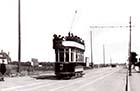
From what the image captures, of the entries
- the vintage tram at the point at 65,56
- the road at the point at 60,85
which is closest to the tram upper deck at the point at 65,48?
the vintage tram at the point at 65,56

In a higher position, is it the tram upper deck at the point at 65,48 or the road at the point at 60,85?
the tram upper deck at the point at 65,48

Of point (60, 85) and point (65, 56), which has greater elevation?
point (65, 56)

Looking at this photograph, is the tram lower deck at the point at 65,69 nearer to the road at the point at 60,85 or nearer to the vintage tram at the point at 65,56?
the vintage tram at the point at 65,56

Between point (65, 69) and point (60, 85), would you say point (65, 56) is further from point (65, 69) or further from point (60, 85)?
point (60, 85)

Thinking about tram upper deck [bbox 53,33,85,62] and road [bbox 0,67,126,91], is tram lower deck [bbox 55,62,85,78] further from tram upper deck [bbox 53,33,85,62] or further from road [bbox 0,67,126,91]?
road [bbox 0,67,126,91]

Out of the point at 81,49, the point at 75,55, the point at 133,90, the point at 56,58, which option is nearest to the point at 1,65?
the point at 56,58

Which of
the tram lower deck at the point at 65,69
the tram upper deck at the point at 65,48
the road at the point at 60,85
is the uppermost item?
the tram upper deck at the point at 65,48

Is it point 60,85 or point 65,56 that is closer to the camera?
point 60,85

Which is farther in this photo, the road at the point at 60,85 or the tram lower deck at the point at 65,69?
the tram lower deck at the point at 65,69

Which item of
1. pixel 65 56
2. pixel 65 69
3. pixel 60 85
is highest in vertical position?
pixel 65 56

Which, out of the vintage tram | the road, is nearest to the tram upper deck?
the vintage tram

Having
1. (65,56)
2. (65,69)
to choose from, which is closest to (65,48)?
(65,56)

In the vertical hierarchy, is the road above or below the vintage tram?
below

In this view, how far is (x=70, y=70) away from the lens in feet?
114
